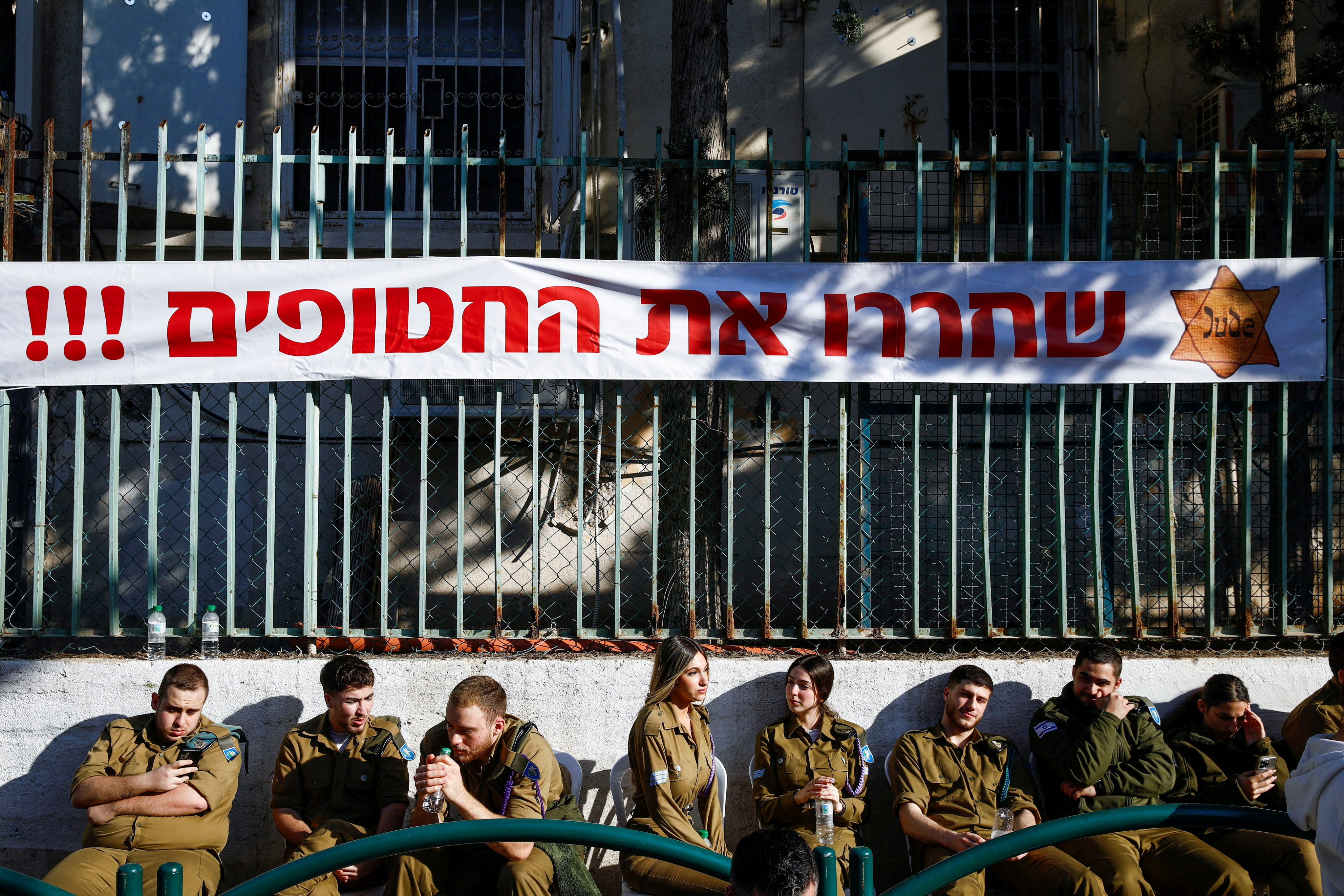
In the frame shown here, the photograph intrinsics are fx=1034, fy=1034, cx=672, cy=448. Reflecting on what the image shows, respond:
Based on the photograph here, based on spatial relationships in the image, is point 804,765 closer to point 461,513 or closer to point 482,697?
point 482,697

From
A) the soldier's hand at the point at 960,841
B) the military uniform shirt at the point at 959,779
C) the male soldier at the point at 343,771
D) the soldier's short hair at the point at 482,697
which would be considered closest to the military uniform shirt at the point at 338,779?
the male soldier at the point at 343,771

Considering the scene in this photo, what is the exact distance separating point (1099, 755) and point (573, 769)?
2.23 meters

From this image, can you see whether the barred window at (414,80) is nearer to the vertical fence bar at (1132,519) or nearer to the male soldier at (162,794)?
the male soldier at (162,794)

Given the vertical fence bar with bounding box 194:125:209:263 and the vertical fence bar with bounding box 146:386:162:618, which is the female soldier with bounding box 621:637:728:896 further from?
the vertical fence bar with bounding box 194:125:209:263

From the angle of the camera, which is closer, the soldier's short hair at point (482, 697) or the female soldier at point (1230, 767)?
the soldier's short hair at point (482, 697)

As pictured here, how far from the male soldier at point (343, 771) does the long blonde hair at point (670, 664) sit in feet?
3.61

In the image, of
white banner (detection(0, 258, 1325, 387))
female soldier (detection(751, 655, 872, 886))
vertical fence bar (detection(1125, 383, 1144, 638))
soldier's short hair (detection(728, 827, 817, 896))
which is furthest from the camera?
vertical fence bar (detection(1125, 383, 1144, 638))

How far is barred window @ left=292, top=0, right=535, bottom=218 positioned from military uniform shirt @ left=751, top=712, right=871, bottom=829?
16.8 ft

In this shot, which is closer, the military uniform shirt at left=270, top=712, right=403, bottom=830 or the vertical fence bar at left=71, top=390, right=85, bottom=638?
the military uniform shirt at left=270, top=712, right=403, bottom=830

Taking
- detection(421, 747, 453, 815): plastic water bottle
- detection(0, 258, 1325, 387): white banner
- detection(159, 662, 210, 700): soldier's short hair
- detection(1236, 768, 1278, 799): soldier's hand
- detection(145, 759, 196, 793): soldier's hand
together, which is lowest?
detection(1236, 768, 1278, 799): soldier's hand

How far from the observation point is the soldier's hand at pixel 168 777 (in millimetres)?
4078

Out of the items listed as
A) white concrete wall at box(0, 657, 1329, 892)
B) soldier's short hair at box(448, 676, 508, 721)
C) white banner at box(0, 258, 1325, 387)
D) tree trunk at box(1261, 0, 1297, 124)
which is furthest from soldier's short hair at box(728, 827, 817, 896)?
tree trunk at box(1261, 0, 1297, 124)

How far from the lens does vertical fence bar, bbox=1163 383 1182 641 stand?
4.81 metres

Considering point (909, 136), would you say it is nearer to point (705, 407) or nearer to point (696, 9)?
point (696, 9)
